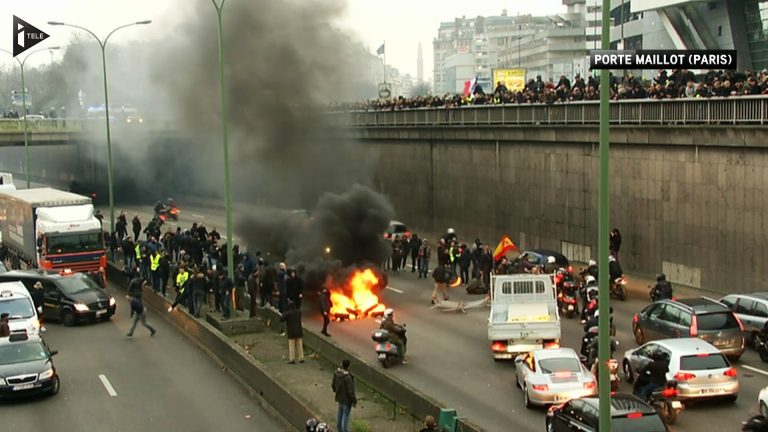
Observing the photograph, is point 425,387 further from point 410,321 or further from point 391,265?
point 391,265

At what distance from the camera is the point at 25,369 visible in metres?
19.4

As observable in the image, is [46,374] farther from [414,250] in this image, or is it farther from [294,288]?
[414,250]

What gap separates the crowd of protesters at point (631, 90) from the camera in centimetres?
2784

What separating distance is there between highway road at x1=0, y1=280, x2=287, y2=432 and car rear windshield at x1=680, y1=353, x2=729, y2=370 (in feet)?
23.1

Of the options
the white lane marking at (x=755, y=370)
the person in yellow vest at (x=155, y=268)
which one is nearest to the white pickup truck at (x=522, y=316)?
the white lane marking at (x=755, y=370)

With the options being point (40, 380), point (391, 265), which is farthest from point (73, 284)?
point (391, 265)

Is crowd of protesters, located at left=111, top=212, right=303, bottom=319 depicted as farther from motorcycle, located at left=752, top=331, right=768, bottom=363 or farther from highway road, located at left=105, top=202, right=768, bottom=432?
motorcycle, located at left=752, top=331, right=768, bottom=363

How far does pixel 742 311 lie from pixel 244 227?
1688 cm

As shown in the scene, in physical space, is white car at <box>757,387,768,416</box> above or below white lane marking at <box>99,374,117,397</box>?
above

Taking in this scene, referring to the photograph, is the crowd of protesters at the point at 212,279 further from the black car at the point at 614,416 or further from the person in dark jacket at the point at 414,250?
the black car at the point at 614,416

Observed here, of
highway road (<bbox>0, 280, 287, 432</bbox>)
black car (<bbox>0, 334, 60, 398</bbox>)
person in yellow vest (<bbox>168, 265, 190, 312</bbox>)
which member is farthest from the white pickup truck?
black car (<bbox>0, 334, 60, 398</bbox>)

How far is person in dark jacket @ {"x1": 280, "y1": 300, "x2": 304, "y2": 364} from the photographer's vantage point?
21.1m

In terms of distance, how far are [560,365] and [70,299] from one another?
15.5 m

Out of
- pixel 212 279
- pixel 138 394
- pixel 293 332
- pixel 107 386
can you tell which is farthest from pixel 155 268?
pixel 138 394
